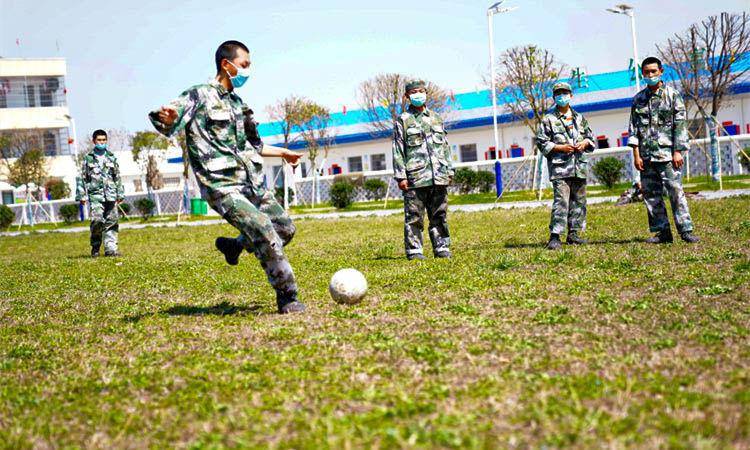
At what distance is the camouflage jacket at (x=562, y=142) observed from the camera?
12234 millimetres

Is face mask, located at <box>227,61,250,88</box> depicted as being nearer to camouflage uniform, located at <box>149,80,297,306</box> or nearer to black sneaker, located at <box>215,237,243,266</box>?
camouflage uniform, located at <box>149,80,297,306</box>

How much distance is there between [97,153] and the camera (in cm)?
1727

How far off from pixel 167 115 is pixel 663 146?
7.50 meters

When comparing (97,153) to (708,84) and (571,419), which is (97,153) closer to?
(571,419)

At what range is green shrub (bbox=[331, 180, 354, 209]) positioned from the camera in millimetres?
36000

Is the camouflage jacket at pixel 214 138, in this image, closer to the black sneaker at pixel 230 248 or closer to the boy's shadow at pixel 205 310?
the black sneaker at pixel 230 248

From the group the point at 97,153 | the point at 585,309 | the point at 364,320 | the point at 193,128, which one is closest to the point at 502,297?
the point at 585,309

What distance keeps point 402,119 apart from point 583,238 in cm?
361

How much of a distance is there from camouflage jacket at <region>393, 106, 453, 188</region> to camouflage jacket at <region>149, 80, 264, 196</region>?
439cm

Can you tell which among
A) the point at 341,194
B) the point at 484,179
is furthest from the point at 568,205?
the point at 484,179

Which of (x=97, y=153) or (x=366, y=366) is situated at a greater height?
(x=97, y=153)

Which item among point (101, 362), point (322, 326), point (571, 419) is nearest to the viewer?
point (571, 419)

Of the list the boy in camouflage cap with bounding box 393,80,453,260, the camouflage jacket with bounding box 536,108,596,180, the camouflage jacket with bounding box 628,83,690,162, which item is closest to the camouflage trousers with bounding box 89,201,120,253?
the boy in camouflage cap with bounding box 393,80,453,260

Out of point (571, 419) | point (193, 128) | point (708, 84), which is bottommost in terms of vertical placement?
point (571, 419)
